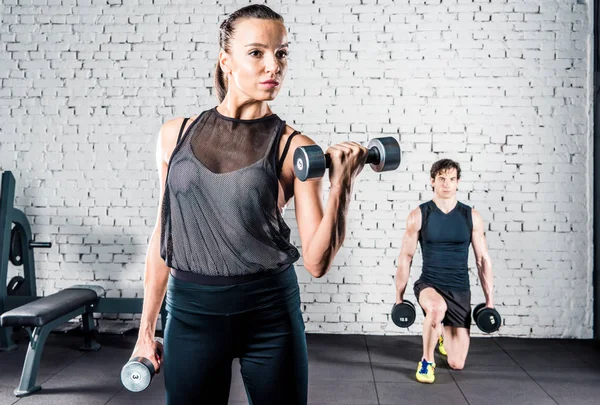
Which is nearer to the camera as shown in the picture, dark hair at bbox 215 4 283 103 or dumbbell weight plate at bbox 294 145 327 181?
dumbbell weight plate at bbox 294 145 327 181

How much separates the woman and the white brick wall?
3092 mm

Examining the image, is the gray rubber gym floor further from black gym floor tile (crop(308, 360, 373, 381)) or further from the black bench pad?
the black bench pad

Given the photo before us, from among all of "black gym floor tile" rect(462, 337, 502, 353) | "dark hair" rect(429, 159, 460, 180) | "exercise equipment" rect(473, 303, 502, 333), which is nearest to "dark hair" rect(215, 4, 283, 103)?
"dark hair" rect(429, 159, 460, 180)

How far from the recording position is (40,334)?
3150 millimetres

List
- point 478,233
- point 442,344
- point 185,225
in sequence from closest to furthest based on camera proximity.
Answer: point 185,225 < point 478,233 < point 442,344

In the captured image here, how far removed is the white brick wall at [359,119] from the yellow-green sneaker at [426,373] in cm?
102

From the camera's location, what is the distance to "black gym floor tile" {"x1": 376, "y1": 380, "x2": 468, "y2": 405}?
9.77ft

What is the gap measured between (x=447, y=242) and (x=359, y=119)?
133cm

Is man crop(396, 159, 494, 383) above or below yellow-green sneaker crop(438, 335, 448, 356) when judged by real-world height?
above

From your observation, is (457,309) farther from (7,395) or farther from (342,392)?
(7,395)

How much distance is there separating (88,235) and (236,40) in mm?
3678

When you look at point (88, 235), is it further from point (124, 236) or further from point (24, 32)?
point (24, 32)

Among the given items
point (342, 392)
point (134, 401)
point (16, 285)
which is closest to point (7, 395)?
point (134, 401)

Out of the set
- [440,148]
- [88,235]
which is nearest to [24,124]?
[88,235]
